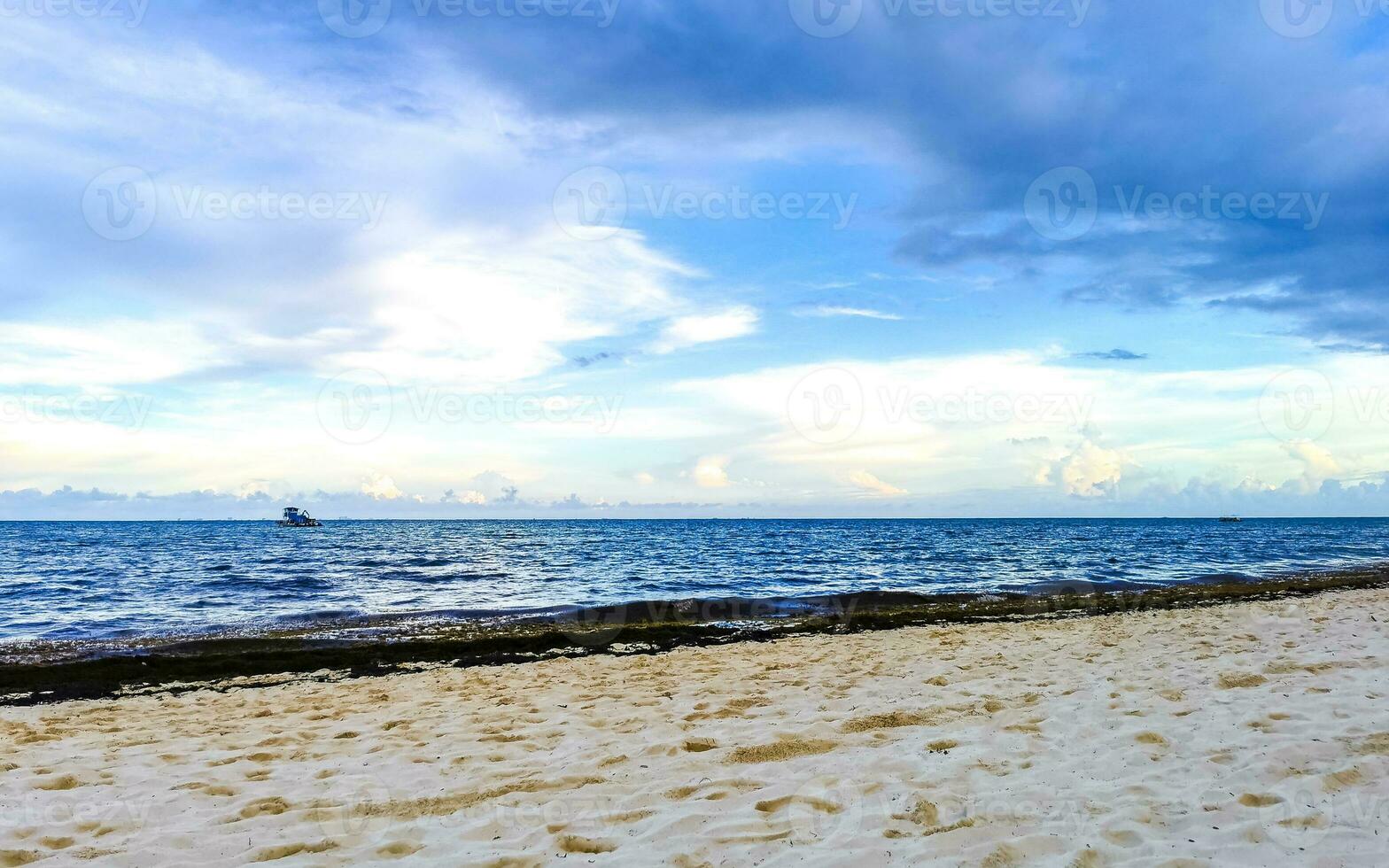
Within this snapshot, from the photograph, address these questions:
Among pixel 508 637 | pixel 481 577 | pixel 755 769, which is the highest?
pixel 755 769

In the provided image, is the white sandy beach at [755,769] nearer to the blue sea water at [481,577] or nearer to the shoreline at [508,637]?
the shoreline at [508,637]

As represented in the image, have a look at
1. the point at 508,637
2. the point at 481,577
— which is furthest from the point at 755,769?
the point at 481,577

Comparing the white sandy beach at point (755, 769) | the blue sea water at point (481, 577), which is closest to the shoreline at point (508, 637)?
the white sandy beach at point (755, 769)

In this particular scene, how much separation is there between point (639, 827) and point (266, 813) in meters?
3.05

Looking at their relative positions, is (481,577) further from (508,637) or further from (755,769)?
(755,769)

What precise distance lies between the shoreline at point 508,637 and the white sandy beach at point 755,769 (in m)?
2.41

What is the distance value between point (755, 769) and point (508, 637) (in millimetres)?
11953

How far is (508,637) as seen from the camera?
57.1 ft

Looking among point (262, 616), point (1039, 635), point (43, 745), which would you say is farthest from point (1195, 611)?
point (262, 616)

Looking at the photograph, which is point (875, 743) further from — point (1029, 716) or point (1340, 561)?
point (1340, 561)

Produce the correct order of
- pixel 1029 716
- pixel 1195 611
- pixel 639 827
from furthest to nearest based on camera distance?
pixel 1195 611, pixel 1029 716, pixel 639 827

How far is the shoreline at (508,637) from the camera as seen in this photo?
13328 mm

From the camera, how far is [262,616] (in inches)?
882

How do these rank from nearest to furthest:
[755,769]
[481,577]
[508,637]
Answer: [755,769]
[508,637]
[481,577]
